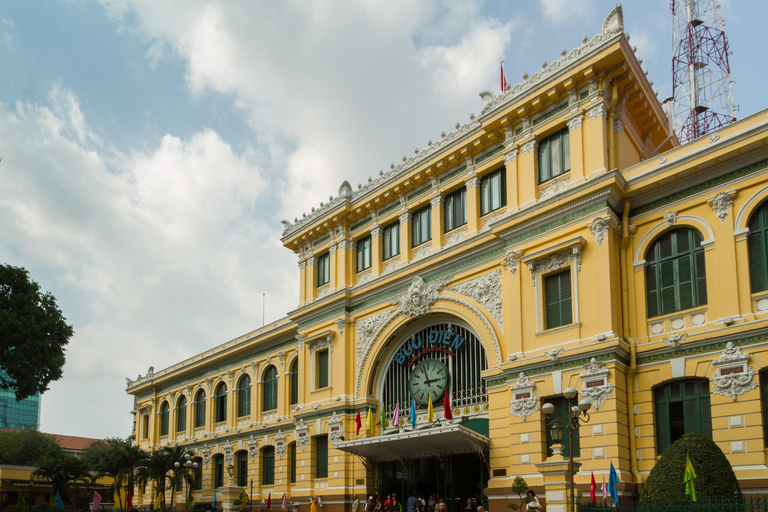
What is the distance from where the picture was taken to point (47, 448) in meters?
68.4

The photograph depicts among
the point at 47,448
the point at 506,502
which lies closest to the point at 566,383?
the point at 506,502

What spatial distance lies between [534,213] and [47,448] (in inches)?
2378

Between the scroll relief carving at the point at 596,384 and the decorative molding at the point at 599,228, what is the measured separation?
12.7 feet

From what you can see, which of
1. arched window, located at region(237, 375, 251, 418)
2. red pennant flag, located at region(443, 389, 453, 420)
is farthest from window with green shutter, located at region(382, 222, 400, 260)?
arched window, located at region(237, 375, 251, 418)

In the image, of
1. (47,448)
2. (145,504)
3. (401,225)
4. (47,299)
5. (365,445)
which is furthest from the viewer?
(47,448)

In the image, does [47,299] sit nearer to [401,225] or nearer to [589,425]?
[401,225]

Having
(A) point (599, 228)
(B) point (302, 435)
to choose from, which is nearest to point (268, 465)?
(B) point (302, 435)

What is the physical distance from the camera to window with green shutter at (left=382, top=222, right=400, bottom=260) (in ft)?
107

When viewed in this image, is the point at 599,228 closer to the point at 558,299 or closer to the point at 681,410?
the point at 558,299

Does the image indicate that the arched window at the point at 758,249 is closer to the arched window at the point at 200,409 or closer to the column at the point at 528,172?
the column at the point at 528,172

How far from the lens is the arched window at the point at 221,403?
45.1 metres

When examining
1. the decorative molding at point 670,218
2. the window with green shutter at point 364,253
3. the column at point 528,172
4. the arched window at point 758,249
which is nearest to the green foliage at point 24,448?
the window with green shutter at point 364,253

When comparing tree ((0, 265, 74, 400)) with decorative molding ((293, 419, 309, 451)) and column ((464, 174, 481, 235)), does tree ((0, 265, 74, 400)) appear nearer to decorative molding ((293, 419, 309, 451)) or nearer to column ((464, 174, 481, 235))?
decorative molding ((293, 419, 309, 451))

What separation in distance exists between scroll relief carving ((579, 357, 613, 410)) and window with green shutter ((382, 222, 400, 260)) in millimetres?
12236
